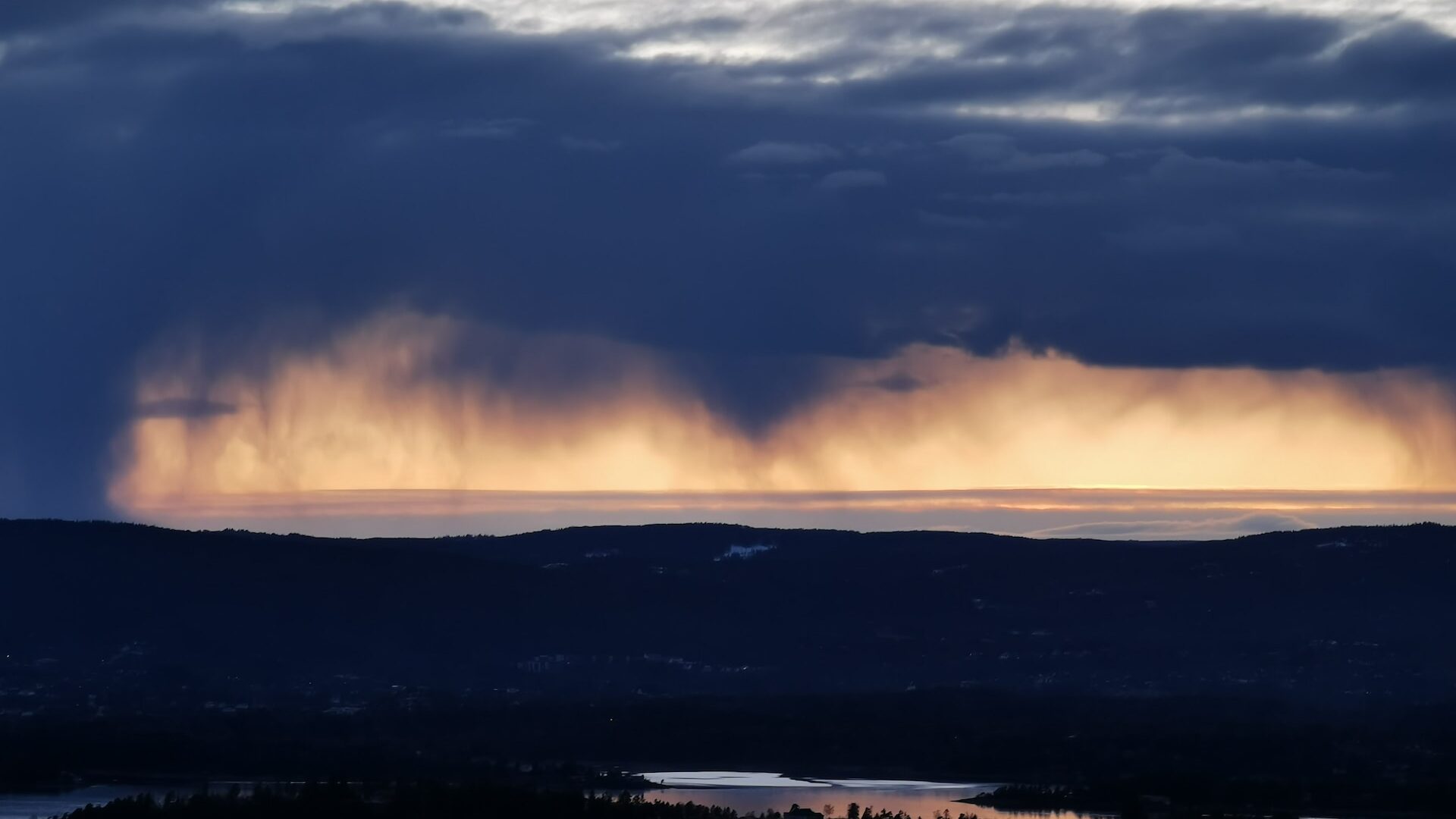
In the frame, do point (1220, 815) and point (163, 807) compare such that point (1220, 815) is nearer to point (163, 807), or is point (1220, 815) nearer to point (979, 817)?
point (979, 817)

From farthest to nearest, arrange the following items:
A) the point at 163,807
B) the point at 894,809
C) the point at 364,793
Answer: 1. the point at 894,809
2. the point at 364,793
3. the point at 163,807

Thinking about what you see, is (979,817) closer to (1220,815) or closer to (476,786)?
(1220,815)

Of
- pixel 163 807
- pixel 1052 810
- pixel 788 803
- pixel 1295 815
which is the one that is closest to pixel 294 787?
pixel 163 807

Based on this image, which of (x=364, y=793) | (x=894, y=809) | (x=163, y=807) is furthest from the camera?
(x=894, y=809)

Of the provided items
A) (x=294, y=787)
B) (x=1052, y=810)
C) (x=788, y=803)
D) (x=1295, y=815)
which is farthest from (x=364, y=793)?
(x=1295, y=815)

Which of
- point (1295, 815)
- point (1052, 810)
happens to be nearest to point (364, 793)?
point (1052, 810)

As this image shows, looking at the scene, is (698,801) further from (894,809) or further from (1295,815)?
(1295,815)

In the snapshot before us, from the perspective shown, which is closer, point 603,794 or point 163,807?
point 163,807

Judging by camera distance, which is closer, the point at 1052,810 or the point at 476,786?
the point at 476,786
